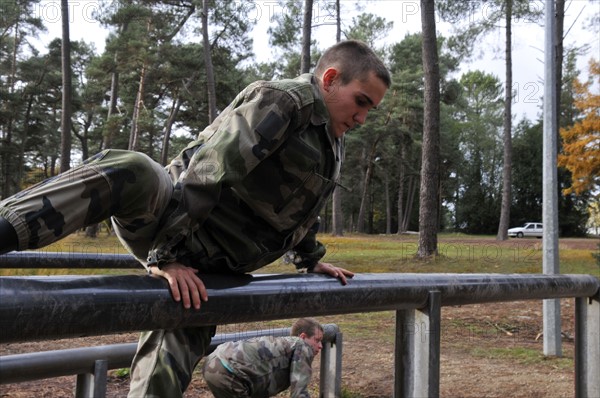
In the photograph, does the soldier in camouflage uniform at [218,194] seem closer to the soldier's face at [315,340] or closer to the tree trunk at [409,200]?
the soldier's face at [315,340]

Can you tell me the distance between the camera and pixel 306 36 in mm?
14172

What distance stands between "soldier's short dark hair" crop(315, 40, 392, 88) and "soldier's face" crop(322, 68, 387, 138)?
0.05ft

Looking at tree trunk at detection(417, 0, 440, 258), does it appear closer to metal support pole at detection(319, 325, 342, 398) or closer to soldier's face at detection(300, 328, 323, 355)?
metal support pole at detection(319, 325, 342, 398)

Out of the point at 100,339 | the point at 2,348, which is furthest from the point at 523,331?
the point at 2,348

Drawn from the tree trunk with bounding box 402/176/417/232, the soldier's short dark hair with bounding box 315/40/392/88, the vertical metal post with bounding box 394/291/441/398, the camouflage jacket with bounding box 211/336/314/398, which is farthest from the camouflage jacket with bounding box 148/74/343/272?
the tree trunk with bounding box 402/176/417/232

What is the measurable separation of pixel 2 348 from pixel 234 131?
14.8 ft

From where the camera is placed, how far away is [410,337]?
1.44 metres

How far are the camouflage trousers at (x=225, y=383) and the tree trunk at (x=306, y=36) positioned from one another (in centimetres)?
1086

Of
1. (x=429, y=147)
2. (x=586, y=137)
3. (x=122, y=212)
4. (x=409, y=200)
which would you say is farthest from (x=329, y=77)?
(x=409, y=200)

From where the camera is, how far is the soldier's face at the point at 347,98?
1822 mm

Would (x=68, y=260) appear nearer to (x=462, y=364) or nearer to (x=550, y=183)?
(x=462, y=364)

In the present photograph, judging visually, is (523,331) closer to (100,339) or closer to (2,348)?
(100,339)

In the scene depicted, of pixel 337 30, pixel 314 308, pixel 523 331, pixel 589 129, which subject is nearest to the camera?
pixel 314 308

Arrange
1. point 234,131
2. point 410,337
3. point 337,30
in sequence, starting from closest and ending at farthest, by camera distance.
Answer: point 410,337 → point 234,131 → point 337,30
